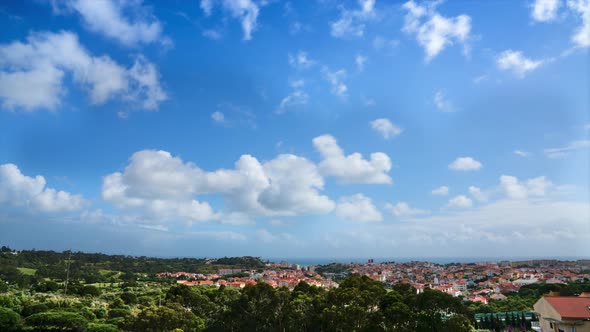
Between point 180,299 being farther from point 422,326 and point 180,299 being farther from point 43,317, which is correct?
Result: point 422,326

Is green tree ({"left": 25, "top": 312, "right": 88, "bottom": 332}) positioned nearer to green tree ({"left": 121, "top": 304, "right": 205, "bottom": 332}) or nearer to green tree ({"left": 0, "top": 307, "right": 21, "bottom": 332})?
green tree ({"left": 0, "top": 307, "right": 21, "bottom": 332})

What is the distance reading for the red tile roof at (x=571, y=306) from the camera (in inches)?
808

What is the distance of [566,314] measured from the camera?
2095 cm

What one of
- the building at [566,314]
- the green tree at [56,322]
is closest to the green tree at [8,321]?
the green tree at [56,322]

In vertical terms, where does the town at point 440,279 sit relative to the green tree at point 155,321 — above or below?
below

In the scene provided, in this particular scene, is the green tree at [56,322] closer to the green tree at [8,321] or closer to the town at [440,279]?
the green tree at [8,321]

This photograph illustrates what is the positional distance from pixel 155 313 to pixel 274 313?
6.34 m

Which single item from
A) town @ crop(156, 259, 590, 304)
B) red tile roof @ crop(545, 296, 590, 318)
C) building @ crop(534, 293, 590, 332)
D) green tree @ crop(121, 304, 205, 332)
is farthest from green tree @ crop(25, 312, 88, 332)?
red tile roof @ crop(545, 296, 590, 318)

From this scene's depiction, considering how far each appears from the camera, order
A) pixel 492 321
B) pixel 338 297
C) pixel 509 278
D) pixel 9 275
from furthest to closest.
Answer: pixel 509 278 < pixel 9 275 < pixel 492 321 < pixel 338 297

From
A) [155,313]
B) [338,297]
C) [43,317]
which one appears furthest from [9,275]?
[338,297]

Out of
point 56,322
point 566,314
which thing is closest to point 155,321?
point 56,322

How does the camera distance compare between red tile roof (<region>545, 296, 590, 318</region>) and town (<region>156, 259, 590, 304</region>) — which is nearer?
red tile roof (<region>545, 296, 590, 318</region>)

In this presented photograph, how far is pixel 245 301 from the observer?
22094 mm

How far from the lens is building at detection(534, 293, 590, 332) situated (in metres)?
20.3
